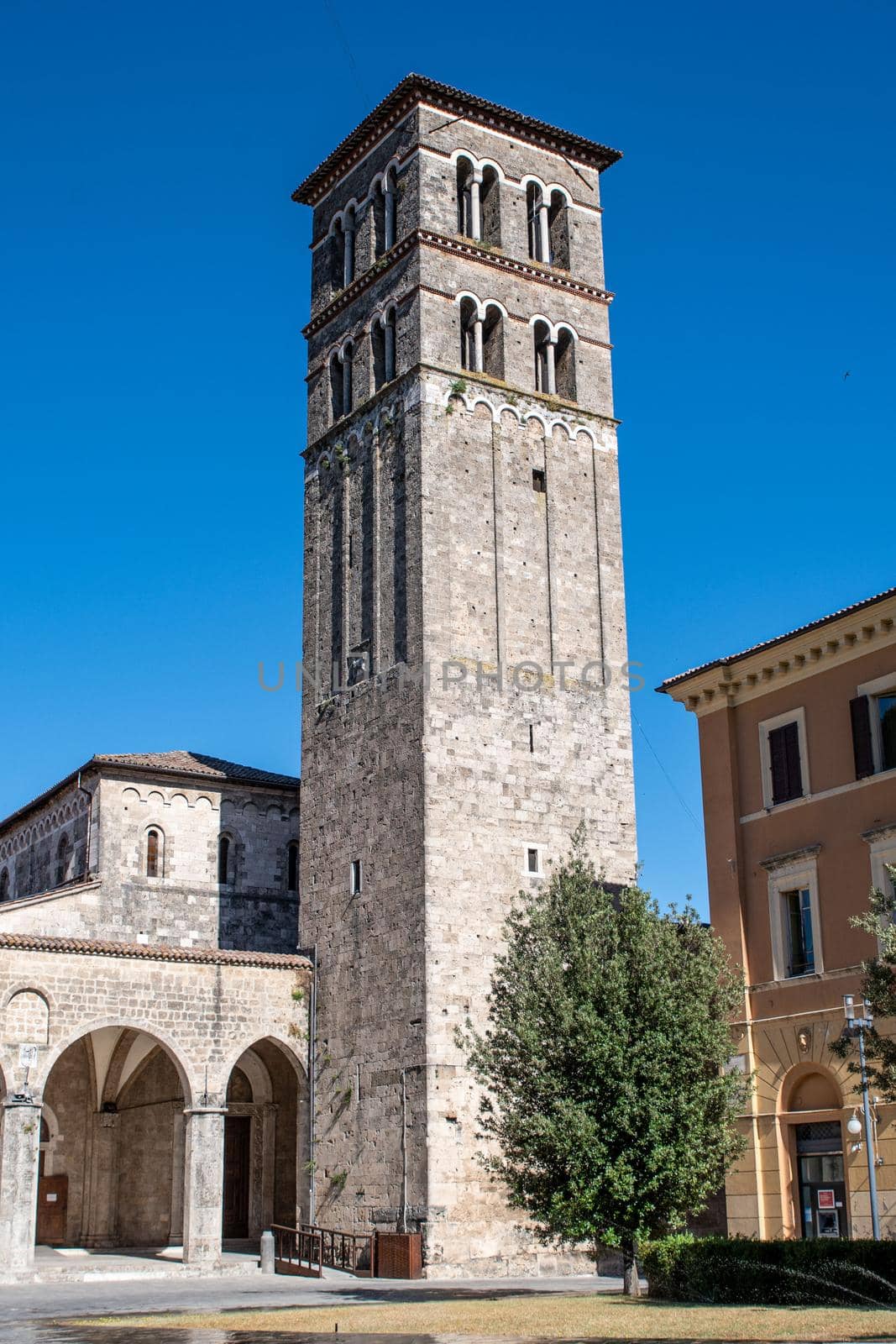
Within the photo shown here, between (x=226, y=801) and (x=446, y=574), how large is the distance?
1032 cm

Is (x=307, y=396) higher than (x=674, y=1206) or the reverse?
higher

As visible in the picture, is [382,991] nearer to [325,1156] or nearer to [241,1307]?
[325,1156]

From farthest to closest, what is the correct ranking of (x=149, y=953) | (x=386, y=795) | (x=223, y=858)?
(x=223, y=858)
(x=386, y=795)
(x=149, y=953)

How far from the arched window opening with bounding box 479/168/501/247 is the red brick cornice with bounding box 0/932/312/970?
57.8ft

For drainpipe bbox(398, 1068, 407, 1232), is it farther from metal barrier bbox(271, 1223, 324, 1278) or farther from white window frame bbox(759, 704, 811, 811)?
white window frame bbox(759, 704, 811, 811)

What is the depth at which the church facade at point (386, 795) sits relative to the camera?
96.2 feet

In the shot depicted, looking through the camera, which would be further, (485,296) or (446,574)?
(485,296)

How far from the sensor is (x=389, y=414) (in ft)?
113

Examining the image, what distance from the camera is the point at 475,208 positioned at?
118 ft

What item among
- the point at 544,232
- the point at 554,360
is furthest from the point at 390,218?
the point at 554,360

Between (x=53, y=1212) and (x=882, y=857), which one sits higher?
(x=882, y=857)

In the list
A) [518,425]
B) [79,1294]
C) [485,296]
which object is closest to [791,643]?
[518,425]

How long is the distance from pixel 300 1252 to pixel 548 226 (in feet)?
80.9

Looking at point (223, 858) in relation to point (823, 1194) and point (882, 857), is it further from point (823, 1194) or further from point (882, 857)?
point (882, 857)
